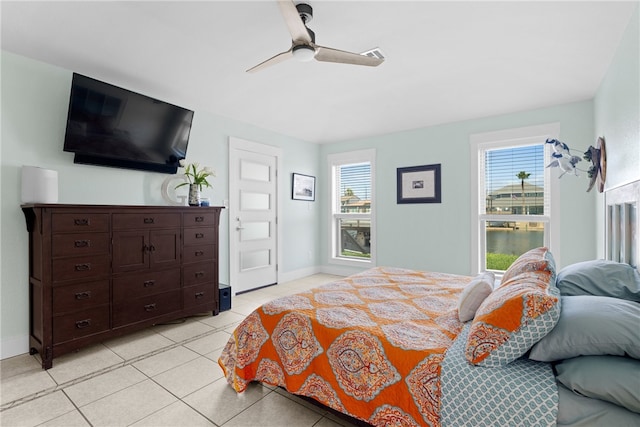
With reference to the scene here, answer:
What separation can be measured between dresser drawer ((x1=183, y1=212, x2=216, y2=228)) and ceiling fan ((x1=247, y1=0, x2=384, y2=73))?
1805 mm

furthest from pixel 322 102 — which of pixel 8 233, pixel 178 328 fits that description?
pixel 8 233

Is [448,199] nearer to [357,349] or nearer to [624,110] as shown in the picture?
[624,110]

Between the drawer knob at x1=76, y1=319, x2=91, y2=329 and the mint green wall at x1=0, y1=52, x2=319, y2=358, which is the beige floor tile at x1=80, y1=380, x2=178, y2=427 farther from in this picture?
the mint green wall at x1=0, y1=52, x2=319, y2=358

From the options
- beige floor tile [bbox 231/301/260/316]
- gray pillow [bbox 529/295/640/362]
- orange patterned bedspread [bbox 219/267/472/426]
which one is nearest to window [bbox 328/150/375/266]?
beige floor tile [bbox 231/301/260/316]

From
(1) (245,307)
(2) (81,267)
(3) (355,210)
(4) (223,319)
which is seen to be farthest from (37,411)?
(3) (355,210)

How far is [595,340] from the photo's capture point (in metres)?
1.09

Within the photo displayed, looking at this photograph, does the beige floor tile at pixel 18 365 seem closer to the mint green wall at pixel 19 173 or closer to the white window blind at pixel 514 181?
the mint green wall at pixel 19 173

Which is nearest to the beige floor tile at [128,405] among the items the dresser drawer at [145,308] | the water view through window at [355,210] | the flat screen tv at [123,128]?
the dresser drawer at [145,308]

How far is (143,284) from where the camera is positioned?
2.87 meters

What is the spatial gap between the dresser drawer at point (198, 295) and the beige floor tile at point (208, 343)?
50 cm

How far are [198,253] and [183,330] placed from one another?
80cm

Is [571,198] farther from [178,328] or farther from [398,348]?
[178,328]

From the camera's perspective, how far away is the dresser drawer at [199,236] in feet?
10.6

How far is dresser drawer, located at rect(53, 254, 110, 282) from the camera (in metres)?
2.36
